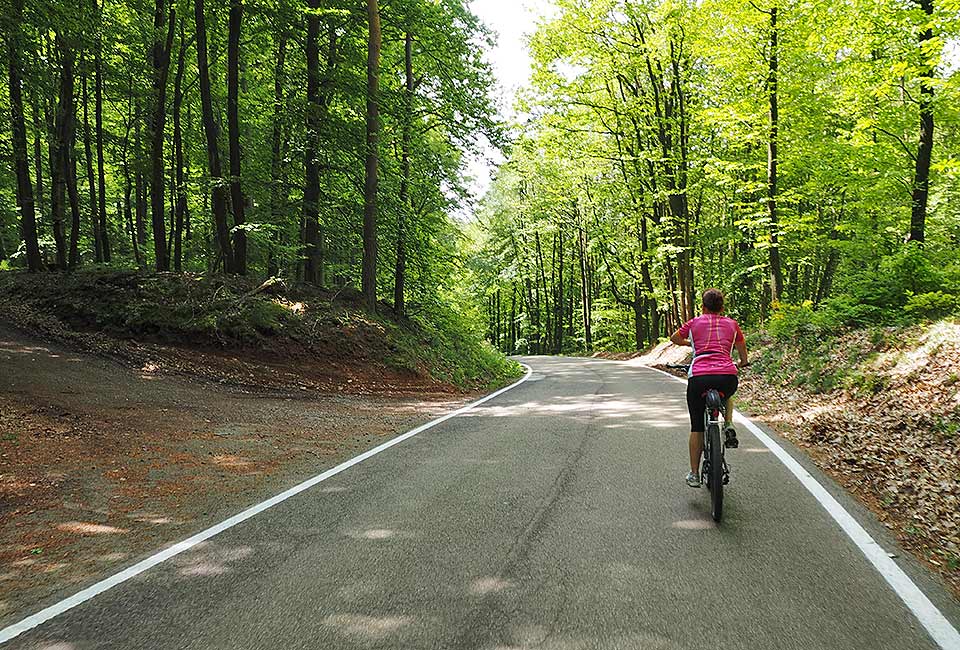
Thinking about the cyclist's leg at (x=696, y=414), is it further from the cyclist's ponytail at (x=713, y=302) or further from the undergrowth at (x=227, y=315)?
the undergrowth at (x=227, y=315)

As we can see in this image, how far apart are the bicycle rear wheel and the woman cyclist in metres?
0.32

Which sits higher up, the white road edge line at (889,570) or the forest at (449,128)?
the forest at (449,128)

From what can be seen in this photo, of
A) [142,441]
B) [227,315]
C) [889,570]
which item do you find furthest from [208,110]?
[889,570]

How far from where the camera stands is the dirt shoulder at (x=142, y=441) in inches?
174

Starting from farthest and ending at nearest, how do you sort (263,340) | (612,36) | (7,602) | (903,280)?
(612,36), (263,340), (903,280), (7,602)

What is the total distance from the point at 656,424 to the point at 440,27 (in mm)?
12803

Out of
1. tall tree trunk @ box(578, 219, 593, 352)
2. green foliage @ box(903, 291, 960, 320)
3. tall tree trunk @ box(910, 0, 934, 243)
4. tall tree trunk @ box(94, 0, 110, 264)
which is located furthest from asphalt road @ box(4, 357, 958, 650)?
tall tree trunk @ box(578, 219, 593, 352)

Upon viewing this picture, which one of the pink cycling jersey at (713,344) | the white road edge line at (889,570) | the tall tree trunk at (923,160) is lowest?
the white road edge line at (889,570)

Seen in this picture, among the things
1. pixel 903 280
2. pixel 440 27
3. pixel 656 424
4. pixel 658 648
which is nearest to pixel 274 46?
pixel 440 27

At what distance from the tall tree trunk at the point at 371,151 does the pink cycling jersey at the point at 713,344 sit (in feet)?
37.9

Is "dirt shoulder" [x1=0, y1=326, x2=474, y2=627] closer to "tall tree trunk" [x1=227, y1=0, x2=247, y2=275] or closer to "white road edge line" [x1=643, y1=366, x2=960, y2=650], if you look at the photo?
"tall tree trunk" [x1=227, y1=0, x2=247, y2=275]

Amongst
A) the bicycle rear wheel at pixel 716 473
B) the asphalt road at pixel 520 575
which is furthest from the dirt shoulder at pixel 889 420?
the bicycle rear wheel at pixel 716 473

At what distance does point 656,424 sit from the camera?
9.00 m

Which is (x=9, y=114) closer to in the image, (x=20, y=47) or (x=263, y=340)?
(x=20, y=47)
